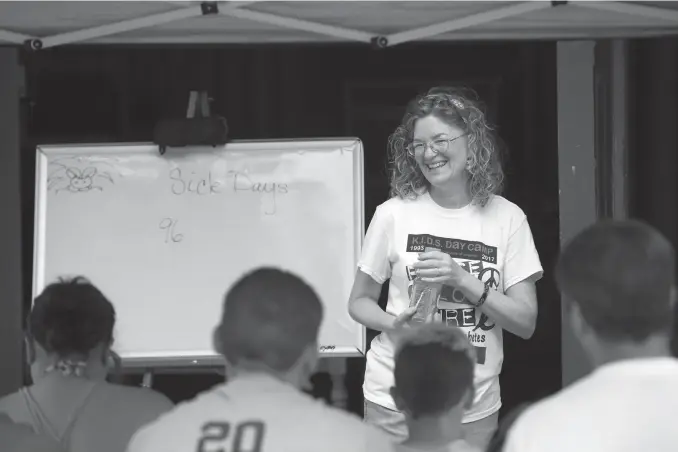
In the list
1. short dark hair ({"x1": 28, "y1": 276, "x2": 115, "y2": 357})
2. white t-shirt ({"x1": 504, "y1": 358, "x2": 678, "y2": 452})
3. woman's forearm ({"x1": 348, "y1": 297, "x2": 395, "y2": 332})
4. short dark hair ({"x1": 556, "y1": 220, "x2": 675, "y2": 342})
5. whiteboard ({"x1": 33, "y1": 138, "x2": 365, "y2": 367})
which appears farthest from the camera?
whiteboard ({"x1": 33, "y1": 138, "x2": 365, "y2": 367})

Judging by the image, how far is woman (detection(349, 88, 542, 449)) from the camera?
2799mm

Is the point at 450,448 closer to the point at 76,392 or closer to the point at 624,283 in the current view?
the point at 624,283

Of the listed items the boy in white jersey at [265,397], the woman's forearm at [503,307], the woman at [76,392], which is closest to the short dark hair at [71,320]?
the woman at [76,392]

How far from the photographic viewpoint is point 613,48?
13.5 ft

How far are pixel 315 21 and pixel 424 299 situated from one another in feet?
3.93

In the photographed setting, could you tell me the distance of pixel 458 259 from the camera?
9.36ft

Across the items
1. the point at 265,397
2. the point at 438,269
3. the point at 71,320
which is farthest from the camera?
the point at 438,269

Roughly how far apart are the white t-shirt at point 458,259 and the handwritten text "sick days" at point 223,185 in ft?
2.92

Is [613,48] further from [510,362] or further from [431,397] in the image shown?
[431,397]

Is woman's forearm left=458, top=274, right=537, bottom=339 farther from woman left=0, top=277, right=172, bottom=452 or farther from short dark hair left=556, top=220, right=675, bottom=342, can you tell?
short dark hair left=556, top=220, right=675, bottom=342

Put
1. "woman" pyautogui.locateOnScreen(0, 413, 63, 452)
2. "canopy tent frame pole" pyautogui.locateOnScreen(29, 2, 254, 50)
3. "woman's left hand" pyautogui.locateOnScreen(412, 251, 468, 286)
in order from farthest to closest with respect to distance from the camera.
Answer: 1. "canopy tent frame pole" pyautogui.locateOnScreen(29, 2, 254, 50)
2. "woman's left hand" pyautogui.locateOnScreen(412, 251, 468, 286)
3. "woman" pyautogui.locateOnScreen(0, 413, 63, 452)

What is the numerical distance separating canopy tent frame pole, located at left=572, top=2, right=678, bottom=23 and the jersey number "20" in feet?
6.92

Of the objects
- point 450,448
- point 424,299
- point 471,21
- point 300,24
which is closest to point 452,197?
point 424,299

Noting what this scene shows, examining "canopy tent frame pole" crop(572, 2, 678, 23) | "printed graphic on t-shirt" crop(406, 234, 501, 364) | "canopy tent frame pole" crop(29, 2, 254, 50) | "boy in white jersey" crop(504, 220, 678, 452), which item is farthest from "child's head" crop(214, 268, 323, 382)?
"canopy tent frame pole" crop(572, 2, 678, 23)
